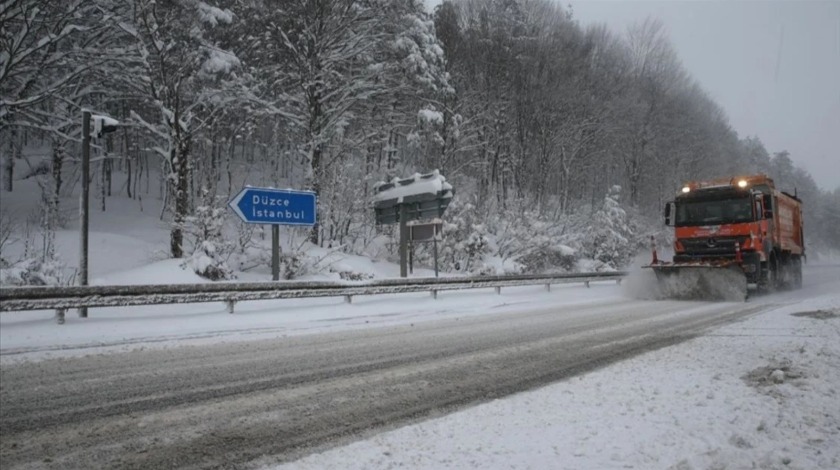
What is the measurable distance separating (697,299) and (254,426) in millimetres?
14941

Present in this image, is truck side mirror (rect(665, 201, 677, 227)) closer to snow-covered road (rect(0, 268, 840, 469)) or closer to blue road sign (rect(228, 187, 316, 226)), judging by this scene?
snow-covered road (rect(0, 268, 840, 469))

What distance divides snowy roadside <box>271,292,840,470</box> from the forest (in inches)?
453

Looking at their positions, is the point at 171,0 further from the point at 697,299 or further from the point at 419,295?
the point at 697,299

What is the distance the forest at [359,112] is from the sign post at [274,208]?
282 centimetres

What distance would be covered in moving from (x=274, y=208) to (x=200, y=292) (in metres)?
3.20

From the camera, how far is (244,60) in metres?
20.5

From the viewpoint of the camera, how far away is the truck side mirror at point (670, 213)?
1612 cm

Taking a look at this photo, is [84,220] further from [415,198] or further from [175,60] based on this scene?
[175,60]

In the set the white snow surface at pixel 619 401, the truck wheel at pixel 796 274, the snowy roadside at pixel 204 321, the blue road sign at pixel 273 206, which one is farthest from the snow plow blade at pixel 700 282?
the blue road sign at pixel 273 206

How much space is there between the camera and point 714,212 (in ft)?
52.4

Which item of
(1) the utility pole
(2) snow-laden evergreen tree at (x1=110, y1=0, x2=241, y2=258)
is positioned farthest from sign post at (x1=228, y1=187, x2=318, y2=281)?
(2) snow-laden evergreen tree at (x1=110, y1=0, x2=241, y2=258)

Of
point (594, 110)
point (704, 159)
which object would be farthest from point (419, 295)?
point (704, 159)

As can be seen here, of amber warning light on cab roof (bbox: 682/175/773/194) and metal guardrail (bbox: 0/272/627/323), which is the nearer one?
metal guardrail (bbox: 0/272/627/323)

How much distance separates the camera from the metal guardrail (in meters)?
8.00
